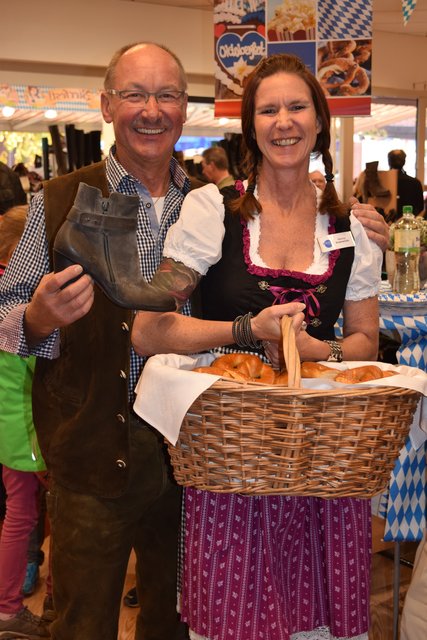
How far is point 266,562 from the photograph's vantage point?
4.74 feet

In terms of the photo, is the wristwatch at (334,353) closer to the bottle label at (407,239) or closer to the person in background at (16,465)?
the bottle label at (407,239)

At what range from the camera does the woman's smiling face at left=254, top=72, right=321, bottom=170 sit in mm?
1576

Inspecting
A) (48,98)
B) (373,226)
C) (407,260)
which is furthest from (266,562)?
(48,98)

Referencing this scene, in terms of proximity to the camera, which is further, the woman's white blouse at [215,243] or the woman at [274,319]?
the woman's white blouse at [215,243]

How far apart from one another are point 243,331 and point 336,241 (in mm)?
326

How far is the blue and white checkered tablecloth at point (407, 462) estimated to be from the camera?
7.41 ft

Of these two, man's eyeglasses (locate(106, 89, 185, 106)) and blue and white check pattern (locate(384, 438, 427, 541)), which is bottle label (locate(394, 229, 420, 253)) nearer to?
blue and white check pattern (locate(384, 438, 427, 541))

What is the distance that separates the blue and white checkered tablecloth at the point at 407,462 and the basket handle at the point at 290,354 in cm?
107

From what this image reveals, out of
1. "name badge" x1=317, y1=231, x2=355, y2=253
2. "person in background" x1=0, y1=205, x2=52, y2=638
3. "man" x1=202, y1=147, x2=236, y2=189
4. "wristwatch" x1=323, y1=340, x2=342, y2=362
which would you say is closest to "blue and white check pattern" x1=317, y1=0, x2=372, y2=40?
"person in background" x1=0, y1=205, x2=52, y2=638

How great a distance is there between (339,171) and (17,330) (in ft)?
27.4

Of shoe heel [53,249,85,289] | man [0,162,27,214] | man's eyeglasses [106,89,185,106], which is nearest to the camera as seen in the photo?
shoe heel [53,249,85,289]

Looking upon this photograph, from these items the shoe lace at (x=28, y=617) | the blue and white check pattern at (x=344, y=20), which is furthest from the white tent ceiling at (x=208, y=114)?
the shoe lace at (x=28, y=617)

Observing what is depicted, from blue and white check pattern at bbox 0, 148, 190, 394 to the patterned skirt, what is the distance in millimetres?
413

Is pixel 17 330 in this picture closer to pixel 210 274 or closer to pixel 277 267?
pixel 210 274
